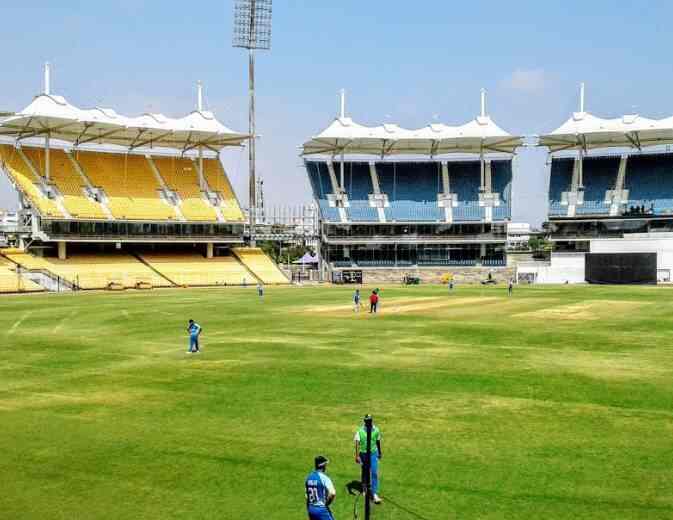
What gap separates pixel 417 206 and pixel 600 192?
918 inches

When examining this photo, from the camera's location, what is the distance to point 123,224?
267 feet

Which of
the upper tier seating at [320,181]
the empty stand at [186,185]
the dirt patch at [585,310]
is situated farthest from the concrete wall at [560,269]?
the empty stand at [186,185]

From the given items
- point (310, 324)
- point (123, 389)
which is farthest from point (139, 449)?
point (310, 324)

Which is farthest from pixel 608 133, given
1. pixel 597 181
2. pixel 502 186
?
pixel 502 186

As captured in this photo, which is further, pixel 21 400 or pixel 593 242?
pixel 593 242

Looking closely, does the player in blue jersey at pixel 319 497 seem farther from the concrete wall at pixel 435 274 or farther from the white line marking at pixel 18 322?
the concrete wall at pixel 435 274

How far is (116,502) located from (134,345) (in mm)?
19082

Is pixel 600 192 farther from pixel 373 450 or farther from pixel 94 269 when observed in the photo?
pixel 373 450

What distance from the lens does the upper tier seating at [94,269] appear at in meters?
72.8

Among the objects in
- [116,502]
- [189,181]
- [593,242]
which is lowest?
[116,502]

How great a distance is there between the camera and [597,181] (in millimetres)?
92812

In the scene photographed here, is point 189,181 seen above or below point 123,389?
above

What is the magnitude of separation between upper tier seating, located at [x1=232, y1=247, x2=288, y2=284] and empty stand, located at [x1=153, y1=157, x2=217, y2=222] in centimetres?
671

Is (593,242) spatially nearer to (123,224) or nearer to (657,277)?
(657,277)
